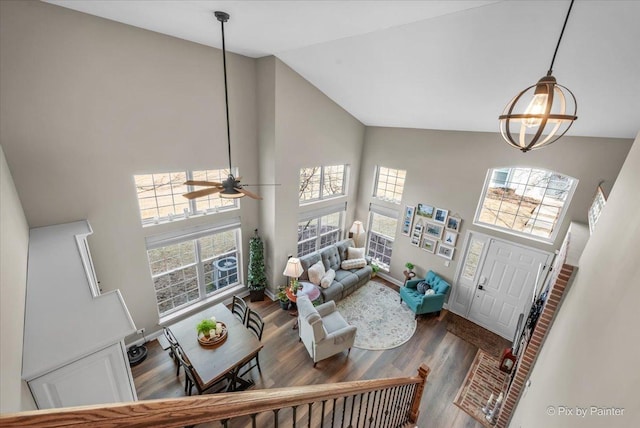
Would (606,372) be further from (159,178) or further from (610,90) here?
(159,178)

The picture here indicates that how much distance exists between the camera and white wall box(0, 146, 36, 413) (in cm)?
148

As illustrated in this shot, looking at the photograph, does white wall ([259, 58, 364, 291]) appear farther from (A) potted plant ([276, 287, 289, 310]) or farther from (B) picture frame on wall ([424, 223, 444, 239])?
(B) picture frame on wall ([424, 223, 444, 239])

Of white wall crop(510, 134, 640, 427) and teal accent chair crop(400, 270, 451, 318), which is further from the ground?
white wall crop(510, 134, 640, 427)

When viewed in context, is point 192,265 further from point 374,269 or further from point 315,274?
point 374,269

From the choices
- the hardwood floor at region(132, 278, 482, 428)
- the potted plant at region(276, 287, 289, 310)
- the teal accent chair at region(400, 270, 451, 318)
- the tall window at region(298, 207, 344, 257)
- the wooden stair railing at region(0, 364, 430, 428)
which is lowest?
the hardwood floor at region(132, 278, 482, 428)

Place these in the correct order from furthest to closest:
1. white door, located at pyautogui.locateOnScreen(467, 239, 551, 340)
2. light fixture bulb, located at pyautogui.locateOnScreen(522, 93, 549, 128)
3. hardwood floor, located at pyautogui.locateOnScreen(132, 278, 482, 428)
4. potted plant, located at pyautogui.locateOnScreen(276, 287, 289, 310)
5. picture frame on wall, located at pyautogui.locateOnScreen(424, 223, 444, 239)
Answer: picture frame on wall, located at pyautogui.locateOnScreen(424, 223, 444, 239) → potted plant, located at pyautogui.locateOnScreen(276, 287, 289, 310) → white door, located at pyautogui.locateOnScreen(467, 239, 551, 340) → hardwood floor, located at pyautogui.locateOnScreen(132, 278, 482, 428) → light fixture bulb, located at pyautogui.locateOnScreen(522, 93, 549, 128)

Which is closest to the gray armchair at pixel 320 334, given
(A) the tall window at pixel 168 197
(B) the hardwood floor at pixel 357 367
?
(B) the hardwood floor at pixel 357 367

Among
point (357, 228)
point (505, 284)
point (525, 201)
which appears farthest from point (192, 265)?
point (525, 201)

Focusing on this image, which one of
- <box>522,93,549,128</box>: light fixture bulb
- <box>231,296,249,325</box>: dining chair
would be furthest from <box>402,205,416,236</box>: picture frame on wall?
<box>522,93,549,128</box>: light fixture bulb

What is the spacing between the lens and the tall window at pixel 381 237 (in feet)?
24.2

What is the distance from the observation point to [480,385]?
4.59 meters

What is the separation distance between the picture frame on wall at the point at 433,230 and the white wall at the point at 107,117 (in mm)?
4868

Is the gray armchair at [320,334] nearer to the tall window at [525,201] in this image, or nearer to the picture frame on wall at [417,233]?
the picture frame on wall at [417,233]

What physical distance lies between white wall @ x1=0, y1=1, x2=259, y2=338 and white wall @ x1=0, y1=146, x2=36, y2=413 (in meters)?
1.08
